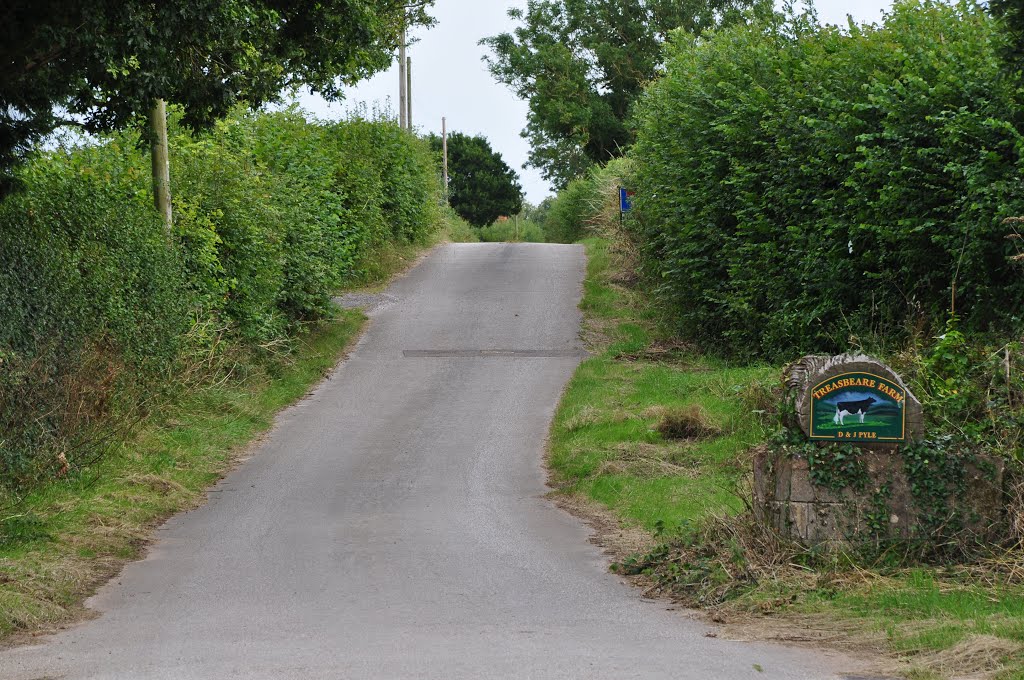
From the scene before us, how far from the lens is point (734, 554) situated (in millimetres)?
8438

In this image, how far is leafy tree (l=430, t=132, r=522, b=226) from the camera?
6838 centimetres

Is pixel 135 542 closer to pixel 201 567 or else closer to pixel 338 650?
pixel 201 567

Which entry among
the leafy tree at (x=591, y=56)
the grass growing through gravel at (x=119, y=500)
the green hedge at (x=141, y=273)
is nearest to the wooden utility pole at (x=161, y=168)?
the green hedge at (x=141, y=273)

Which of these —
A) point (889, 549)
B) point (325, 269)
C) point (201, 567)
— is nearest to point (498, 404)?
point (325, 269)

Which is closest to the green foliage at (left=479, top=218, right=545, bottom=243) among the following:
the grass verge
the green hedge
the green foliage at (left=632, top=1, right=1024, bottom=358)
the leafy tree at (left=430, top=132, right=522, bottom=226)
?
the leafy tree at (left=430, top=132, right=522, bottom=226)

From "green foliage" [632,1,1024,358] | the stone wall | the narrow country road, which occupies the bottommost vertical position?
the narrow country road

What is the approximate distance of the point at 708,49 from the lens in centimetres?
1994

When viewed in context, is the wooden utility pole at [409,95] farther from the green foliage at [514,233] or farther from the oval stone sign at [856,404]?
the oval stone sign at [856,404]

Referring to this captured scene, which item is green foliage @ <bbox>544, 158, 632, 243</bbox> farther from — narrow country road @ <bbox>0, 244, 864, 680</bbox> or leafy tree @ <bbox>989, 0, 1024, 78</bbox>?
leafy tree @ <bbox>989, 0, 1024, 78</bbox>

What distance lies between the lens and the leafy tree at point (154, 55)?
417 inches

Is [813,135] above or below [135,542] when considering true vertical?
above

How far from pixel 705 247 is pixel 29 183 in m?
10.2

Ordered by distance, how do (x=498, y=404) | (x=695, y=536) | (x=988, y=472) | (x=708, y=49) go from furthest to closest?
(x=708, y=49) → (x=498, y=404) → (x=695, y=536) → (x=988, y=472)

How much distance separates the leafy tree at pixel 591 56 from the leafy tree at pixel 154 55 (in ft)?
117
